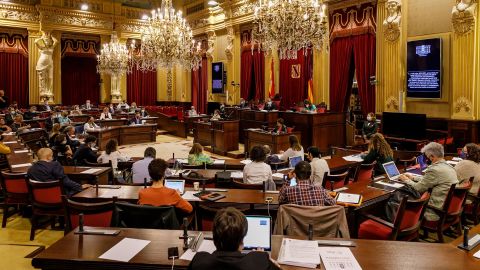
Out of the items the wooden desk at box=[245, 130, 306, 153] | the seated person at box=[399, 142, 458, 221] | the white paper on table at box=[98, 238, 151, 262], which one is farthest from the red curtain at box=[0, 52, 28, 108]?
the seated person at box=[399, 142, 458, 221]

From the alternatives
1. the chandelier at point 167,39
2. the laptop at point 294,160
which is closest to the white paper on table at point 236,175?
the laptop at point 294,160

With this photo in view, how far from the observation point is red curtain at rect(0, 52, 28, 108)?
17786 millimetres

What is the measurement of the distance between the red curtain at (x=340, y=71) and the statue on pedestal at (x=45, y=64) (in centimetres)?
1227

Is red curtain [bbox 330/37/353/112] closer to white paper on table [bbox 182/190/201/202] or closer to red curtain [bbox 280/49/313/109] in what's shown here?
red curtain [bbox 280/49/313/109]

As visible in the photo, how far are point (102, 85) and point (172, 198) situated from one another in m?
18.6

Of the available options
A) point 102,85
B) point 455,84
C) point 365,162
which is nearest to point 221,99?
point 102,85

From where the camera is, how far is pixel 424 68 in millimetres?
9727

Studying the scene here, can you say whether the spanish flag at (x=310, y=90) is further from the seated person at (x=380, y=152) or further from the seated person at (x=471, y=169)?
the seated person at (x=471, y=169)

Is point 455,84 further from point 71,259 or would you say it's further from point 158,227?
point 71,259

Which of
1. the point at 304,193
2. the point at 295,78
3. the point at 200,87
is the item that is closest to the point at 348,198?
the point at 304,193

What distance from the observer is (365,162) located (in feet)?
20.9

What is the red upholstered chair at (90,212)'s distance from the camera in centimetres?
376

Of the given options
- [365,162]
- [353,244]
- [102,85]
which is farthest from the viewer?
[102,85]

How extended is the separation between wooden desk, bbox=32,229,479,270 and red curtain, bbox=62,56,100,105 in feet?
63.0
